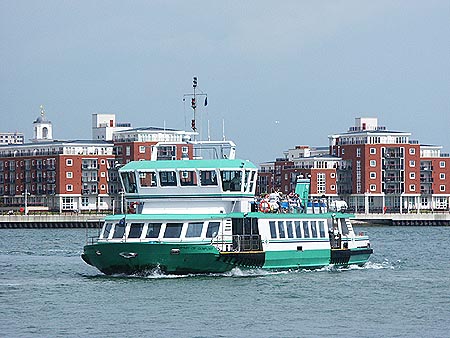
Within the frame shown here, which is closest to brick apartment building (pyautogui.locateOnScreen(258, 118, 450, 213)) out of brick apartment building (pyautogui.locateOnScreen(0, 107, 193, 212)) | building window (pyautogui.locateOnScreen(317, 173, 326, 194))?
building window (pyautogui.locateOnScreen(317, 173, 326, 194))

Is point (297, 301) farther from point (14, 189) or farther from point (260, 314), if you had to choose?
point (14, 189)

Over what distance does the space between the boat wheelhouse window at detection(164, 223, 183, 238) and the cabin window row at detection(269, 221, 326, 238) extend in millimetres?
5258

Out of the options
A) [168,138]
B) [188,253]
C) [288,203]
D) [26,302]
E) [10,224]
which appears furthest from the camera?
[168,138]

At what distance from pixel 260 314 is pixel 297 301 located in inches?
149

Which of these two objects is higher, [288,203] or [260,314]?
[288,203]

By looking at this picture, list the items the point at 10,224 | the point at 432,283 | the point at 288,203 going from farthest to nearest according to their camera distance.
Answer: the point at 10,224, the point at 288,203, the point at 432,283

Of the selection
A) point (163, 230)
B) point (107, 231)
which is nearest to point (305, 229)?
point (163, 230)

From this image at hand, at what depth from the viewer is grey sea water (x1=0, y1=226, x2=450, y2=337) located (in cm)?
3925

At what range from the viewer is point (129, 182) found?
54.7 m

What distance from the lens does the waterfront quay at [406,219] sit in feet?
567

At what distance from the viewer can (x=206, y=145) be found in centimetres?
5650

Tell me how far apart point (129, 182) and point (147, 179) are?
36.7 inches

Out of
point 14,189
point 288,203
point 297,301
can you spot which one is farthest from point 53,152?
point 297,301

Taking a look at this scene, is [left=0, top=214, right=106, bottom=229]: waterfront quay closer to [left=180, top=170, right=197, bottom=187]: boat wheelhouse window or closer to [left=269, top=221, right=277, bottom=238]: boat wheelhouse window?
[left=269, top=221, right=277, bottom=238]: boat wheelhouse window
